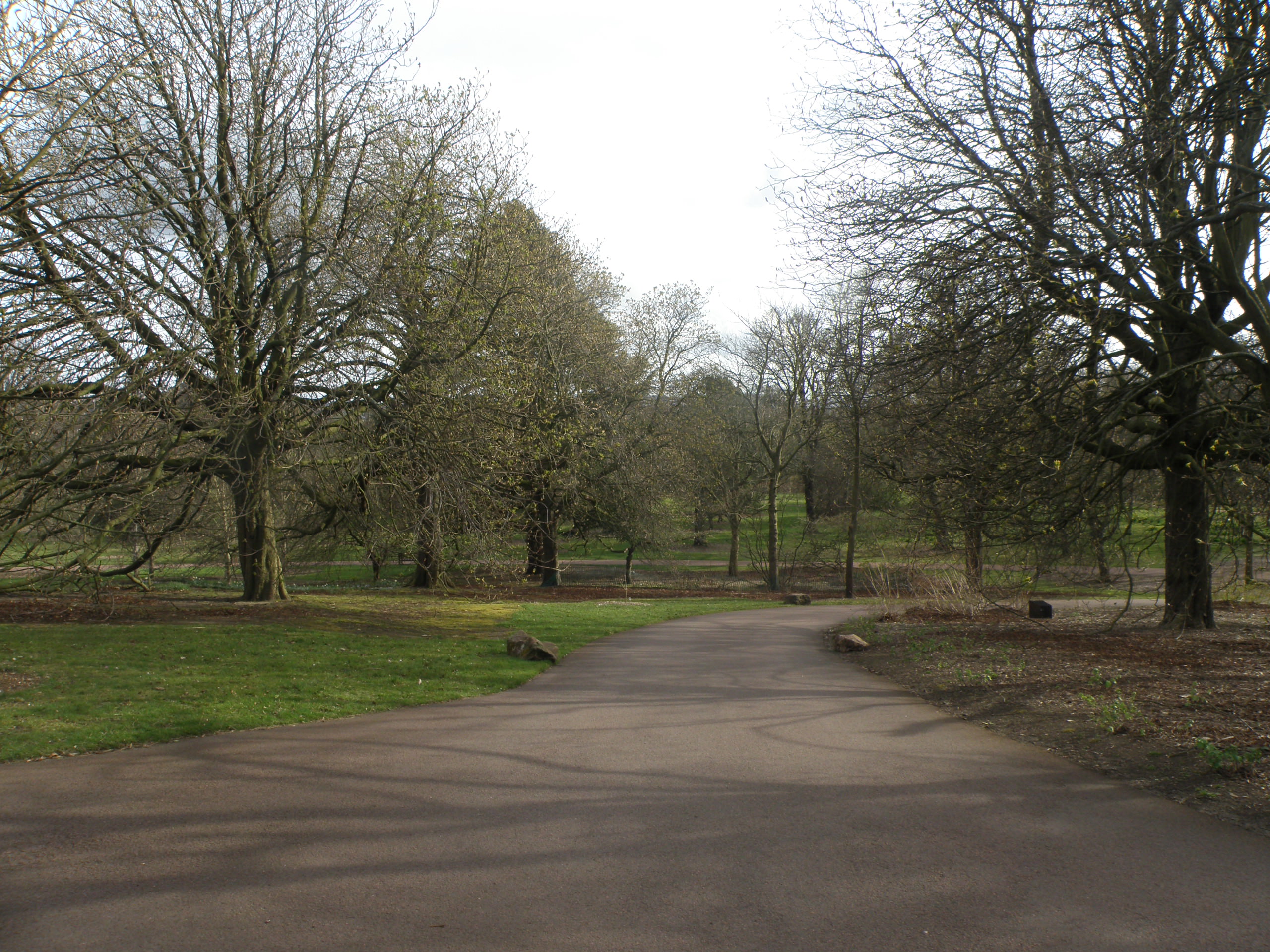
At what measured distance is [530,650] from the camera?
12.5m

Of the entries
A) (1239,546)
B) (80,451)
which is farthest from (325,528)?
(1239,546)

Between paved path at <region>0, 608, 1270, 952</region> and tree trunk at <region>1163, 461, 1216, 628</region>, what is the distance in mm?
7550

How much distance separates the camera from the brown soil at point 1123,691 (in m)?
6.41

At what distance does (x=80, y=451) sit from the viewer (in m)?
9.02

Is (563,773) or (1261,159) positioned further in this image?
(1261,159)

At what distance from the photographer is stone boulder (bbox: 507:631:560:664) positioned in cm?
1251

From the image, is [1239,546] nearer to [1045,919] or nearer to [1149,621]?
[1149,621]

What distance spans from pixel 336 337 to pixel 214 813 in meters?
8.82

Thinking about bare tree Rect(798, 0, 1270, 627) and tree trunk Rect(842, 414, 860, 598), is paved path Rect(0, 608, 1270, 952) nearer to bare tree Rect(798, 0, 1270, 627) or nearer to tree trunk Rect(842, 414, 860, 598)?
bare tree Rect(798, 0, 1270, 627)

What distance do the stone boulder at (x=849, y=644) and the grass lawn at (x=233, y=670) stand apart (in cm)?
453

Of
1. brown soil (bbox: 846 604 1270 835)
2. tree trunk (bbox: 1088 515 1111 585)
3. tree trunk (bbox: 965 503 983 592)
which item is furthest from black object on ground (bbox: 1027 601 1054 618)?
tree trunk (bbox: 1088 515 1111 585)

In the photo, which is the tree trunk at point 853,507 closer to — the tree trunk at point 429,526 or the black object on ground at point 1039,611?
the black object on ground at point 1039,611

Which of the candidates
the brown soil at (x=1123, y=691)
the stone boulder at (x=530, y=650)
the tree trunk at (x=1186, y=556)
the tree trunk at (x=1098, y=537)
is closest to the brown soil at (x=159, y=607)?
the stone boulder at (x=530, y=650)

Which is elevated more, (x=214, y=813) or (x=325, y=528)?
(x=325, y=528)
